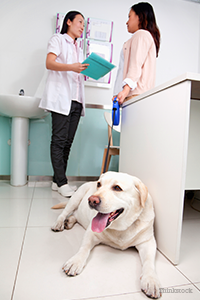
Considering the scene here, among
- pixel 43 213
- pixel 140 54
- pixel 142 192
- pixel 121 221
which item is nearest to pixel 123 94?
pixel 140 54

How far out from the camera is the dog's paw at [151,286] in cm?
73

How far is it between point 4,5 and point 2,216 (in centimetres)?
245

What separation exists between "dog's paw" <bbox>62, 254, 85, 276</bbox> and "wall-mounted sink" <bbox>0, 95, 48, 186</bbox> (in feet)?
5.53

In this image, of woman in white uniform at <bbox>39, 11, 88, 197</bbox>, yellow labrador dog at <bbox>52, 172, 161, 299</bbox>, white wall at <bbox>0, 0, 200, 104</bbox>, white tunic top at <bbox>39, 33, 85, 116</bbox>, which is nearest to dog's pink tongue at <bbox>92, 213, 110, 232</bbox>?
yellow labrador dog at <bbox>52, 172, 161, 299</bbox>

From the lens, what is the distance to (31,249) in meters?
1.03

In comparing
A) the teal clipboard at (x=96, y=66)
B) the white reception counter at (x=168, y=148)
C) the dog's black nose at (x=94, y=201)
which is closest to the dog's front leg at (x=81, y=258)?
the dog's black nose at (x=94, y=201)

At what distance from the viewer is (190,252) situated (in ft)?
A: 3.50

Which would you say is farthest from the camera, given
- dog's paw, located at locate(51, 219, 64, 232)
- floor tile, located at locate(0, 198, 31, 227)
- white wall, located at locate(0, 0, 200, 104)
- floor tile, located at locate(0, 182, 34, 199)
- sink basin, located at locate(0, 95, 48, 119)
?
white wall, located at locate(0, 0, 200, 104)

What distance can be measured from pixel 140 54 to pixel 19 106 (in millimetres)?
1292

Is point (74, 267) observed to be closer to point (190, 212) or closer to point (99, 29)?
point (190, 212)

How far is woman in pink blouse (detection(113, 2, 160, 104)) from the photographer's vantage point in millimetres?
1480

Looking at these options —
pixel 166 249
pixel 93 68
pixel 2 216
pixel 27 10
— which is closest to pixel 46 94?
pixel 93 68

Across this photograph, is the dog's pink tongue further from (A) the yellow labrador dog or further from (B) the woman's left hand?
(B) the woman's left hand

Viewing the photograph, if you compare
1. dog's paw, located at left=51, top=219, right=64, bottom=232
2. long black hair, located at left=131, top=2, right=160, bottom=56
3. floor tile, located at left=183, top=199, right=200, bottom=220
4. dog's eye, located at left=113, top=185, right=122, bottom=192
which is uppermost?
long black hair, located at left=131, top=2, right=160, bottom=56
